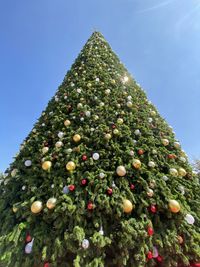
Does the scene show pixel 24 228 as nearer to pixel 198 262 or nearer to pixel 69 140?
pixel 69 140

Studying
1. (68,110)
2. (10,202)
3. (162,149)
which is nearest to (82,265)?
(10,202)

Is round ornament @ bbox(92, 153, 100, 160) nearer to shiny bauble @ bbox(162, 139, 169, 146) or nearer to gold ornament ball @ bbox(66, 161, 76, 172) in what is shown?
gold ornament ball @ bbox(66, 161, 76, 172)

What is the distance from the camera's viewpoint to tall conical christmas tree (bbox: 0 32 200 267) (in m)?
1.81

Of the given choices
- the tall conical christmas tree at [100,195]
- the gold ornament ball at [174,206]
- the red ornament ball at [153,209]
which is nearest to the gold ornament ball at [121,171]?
the tall conical christmas tree at [100,195]

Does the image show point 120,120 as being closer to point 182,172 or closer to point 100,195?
point 182,172

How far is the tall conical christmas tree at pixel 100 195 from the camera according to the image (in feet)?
5.95

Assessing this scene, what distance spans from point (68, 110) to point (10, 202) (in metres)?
1.66

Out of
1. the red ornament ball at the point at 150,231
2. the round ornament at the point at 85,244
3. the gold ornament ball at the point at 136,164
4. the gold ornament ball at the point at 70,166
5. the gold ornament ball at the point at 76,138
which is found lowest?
the round ornament at the point at 85,244

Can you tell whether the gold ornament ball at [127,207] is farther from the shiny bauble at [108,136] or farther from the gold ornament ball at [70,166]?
the shiny bauble at [108,136]

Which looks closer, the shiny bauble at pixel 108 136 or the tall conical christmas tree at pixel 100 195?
the tall conical christmas tree at pixel 100 195

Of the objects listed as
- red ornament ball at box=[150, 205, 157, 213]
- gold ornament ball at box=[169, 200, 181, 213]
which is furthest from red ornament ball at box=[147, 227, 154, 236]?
gold ornament ball at box=[169, 200, 181, 213]

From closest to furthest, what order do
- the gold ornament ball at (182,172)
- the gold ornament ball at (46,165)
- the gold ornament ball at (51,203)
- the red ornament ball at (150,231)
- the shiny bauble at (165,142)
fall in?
1. the red ornament ball at (150,231)
2. the gold ornament ball at (51,203)
3. the gold ornament ball at (46,165)
4. the gold ornament ball at (182,172)
5. the shiny bauble at (165,142)

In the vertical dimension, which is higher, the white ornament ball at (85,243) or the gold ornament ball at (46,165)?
the gold ornament ball at (46,165)

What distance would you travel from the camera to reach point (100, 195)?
6.56 feet
